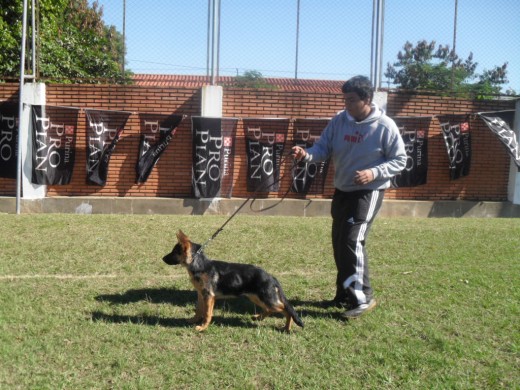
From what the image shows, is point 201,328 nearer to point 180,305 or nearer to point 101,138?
point 180,305

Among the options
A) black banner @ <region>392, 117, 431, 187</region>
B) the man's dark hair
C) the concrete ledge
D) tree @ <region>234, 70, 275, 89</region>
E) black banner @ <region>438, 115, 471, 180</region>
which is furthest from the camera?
tree @ <region>234, 70, 275, 89</region>

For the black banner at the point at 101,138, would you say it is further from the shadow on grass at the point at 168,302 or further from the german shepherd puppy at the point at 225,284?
the german shepherd puppy at the point at 225,284

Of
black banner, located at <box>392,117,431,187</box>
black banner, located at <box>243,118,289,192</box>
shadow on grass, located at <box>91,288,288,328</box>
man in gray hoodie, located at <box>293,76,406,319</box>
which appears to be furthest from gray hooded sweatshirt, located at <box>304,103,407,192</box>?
black banner, located at <box>392,117,431,187</box>

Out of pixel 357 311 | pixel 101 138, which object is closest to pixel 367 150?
pixel 357 311

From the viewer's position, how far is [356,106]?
15.6 feet

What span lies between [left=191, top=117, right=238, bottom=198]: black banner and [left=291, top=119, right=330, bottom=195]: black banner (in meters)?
1.48

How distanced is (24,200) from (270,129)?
5637 mm

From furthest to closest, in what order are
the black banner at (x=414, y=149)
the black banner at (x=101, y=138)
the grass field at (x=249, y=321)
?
the black banner at (x=414, y=149)
the black banner at (x=101, y=138)
the grass field at (x=249, y=321)

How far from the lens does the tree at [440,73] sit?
1364cm

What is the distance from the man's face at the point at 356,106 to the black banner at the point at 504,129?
28.6 ft

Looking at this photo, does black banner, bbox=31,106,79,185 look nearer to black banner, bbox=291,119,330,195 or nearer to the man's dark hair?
black banner, bbox=291,119,330,195

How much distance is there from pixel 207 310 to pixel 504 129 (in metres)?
10.3

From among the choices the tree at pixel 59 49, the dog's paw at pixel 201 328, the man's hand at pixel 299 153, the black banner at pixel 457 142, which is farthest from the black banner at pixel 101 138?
the dog's paw at pixel 201 328

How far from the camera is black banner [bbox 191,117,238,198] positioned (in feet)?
39.0
